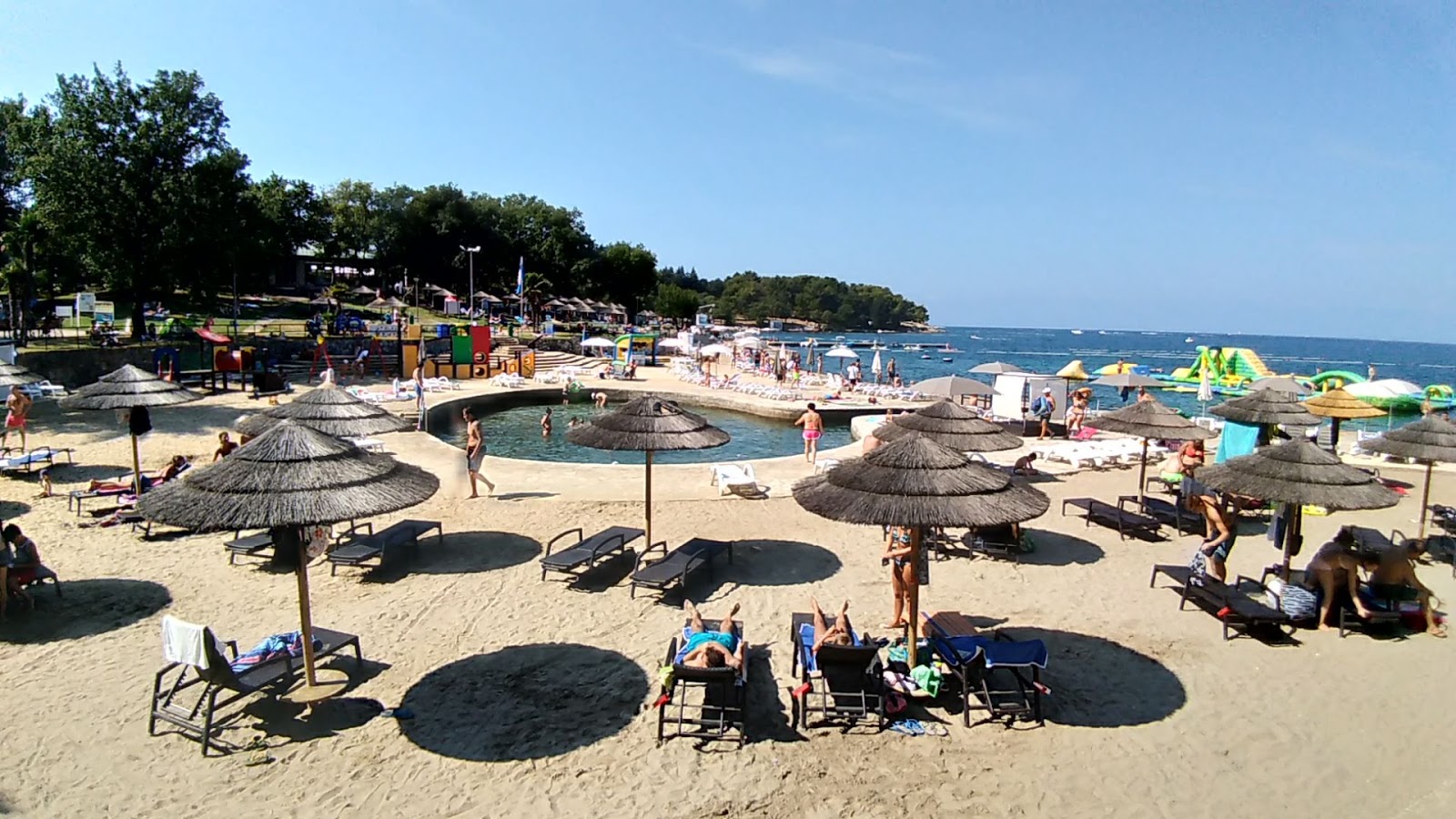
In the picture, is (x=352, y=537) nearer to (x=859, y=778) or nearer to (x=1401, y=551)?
(x=859, y=778)

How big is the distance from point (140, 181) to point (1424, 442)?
35.1m

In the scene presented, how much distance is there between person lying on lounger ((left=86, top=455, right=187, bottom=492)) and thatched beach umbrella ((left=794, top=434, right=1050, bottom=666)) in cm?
961

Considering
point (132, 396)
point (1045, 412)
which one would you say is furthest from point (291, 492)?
point (1045, 412)

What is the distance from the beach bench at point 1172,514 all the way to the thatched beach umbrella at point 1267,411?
173 cm

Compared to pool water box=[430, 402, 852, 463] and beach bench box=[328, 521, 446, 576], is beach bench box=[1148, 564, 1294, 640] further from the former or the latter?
pool water box=[430, 402, 852, 463]

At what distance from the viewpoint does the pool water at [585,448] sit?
58.6 feet

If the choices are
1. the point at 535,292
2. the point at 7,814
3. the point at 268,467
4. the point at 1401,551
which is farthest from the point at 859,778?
the point at 535,292

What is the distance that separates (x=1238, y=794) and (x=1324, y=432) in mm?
22093

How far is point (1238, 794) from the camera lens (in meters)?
4.79

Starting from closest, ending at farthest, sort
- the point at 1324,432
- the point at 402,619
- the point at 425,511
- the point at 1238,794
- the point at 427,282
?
the point at 1238,794
the point at 402,619
the point at 425,511
the point at 1324,432
the point at 427,282

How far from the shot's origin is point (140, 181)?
26094 millimetres

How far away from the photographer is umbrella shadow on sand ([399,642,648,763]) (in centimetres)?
520

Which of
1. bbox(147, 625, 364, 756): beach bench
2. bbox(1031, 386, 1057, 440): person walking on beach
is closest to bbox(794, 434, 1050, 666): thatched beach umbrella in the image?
bbox(147, 625, 364, 756): beach bench

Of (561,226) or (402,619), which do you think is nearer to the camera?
(402,619)
